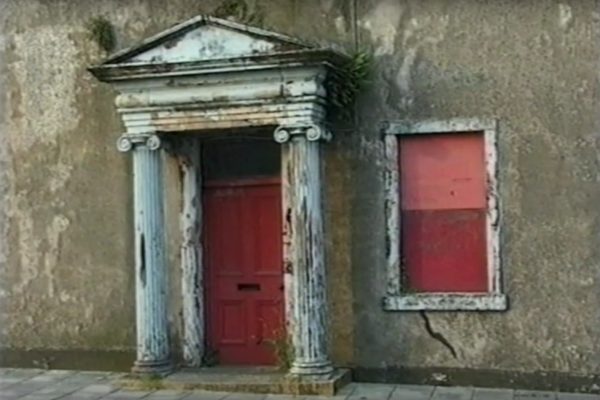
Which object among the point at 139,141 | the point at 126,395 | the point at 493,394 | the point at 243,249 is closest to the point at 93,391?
the point at 126,395

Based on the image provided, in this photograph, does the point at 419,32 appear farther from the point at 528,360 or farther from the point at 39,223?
the point at 39,223

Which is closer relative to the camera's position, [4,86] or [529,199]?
[529,199]

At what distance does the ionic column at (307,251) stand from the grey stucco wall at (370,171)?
Answer: 50cm

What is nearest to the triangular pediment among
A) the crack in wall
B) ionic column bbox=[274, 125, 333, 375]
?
ionic column bbox=[274, 125, 333, 375]

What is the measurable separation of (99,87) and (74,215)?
4.79 feet

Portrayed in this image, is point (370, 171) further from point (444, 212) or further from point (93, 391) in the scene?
point (93, 391)

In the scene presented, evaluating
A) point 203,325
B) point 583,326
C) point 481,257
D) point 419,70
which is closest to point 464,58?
point 419,70

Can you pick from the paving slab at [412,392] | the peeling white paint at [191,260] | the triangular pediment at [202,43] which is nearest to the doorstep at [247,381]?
the peeling white paint at [191,260]

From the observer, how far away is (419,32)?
31.3 feet

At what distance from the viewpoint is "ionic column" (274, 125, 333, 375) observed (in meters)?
9.13

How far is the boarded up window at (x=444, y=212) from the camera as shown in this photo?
9.47 m

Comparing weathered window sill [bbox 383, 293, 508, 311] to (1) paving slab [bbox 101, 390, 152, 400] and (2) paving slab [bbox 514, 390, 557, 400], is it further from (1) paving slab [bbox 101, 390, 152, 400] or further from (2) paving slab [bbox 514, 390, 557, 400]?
(1) paving slab [bbox 101, 390, 152, 400]

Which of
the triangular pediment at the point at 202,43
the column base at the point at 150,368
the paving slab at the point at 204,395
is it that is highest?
the triangular pediment at the point at 202,43

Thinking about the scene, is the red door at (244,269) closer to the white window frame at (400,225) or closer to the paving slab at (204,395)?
the paving slab at (204,395)
